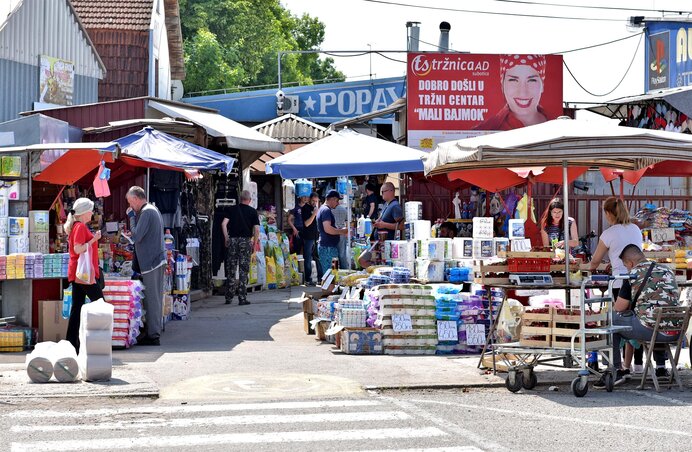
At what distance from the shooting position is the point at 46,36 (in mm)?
26125

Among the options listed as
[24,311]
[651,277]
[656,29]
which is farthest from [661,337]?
[656,29]

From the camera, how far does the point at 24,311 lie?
14.0 m

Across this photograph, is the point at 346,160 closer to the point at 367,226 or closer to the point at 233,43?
the point at 367,226

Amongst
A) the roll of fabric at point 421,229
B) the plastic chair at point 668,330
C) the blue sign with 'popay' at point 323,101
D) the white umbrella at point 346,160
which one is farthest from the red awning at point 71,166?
the blue sign with 'popay' at point 323,101

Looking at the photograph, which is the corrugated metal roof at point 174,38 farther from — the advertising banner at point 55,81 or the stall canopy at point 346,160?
the stall canopy at point 346,160

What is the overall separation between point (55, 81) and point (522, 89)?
443 inches

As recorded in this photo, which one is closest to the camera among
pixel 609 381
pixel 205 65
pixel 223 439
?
pixel 223 439

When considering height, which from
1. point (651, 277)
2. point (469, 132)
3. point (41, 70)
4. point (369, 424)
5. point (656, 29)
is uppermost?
point (656, 29)

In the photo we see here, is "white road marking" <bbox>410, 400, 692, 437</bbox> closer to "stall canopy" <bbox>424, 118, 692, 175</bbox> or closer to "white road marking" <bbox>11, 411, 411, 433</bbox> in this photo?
"white road marking" <bbox>11, 411, 411, 433</bbox>

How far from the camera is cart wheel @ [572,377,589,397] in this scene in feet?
33.9

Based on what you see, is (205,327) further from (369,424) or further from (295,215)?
(295,215)

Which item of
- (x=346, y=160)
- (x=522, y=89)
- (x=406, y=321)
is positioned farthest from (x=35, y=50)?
(x=406, y=321)

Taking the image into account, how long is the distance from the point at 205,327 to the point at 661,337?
7.47 meters

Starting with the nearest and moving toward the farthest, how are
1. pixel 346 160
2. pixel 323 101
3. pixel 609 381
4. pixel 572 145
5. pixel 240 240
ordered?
pixel 609 381, pixel 572 145, pixel 346 160, pixel 240 240, pixel 323 101
